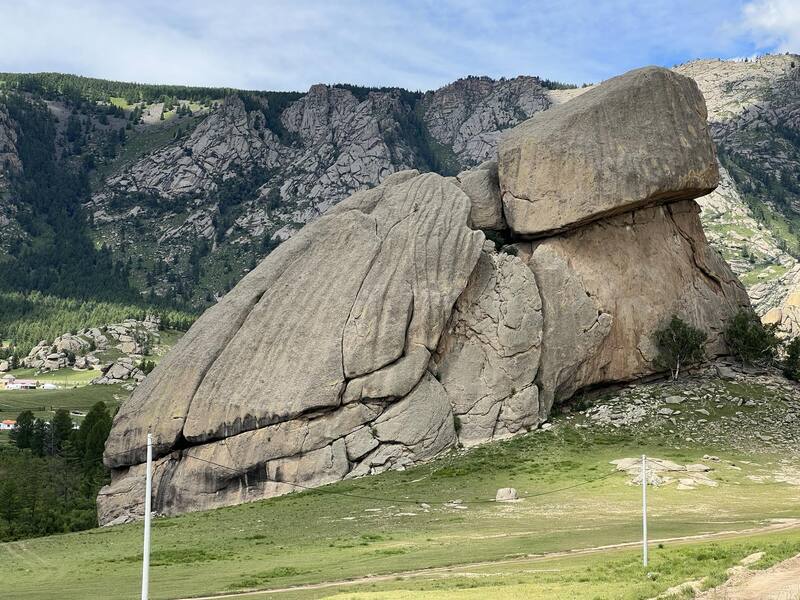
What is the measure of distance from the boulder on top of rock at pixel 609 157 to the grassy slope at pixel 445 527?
20716 millimetres

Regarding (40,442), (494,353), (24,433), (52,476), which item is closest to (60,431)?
(40,442)

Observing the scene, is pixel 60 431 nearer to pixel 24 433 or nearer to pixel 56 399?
pixel 24 433

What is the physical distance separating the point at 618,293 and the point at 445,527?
37.0m

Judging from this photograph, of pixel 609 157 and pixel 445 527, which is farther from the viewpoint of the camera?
pixel 609 157

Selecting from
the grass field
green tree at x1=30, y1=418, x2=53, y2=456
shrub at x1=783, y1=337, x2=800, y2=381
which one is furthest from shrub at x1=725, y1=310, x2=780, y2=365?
the grass field

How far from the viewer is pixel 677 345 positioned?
265ft

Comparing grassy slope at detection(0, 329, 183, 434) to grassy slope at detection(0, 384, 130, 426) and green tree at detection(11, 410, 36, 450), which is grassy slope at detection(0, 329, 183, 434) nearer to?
grassy slope at detection(0, 384, 130, 426)

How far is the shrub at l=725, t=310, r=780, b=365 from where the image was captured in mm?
82500

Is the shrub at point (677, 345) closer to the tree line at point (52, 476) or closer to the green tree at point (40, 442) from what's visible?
the tree line at point (52, 476)

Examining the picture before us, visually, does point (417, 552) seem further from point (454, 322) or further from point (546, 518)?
point (454, 322)

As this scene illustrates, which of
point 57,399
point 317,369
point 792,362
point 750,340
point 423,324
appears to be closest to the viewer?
point 317,369

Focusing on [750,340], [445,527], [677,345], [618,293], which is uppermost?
A: [618,293]

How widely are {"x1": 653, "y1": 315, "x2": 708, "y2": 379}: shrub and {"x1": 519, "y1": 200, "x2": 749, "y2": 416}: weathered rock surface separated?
40.3 inches

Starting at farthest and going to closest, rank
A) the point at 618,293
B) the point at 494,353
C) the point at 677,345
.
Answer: the point at 618,293, the point at 677,345, the point at 494,353
